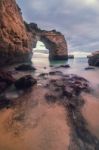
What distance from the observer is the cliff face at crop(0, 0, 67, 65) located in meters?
19.4

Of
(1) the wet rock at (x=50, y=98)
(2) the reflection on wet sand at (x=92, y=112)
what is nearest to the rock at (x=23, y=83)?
(1) the wet rock at (x=50, y=98)

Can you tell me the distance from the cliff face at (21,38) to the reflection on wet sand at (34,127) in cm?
873

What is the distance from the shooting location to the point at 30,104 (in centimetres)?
1070

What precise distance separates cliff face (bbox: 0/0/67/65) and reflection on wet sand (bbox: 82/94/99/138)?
854 cm

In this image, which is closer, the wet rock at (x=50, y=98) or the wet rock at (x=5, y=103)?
the wet rock at (x=5, y=103)

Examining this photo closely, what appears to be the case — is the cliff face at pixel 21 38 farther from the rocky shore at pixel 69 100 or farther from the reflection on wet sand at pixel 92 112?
the reflection on wet sand at pixel 92 112

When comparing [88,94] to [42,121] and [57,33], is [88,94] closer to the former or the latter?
[42,121]

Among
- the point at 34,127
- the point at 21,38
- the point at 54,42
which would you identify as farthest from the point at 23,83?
the point at 54,42

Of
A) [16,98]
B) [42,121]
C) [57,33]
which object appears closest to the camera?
[42,121]

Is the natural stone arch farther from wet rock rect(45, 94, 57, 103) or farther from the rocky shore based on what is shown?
wet rock rect(45, 94, 57, 103)

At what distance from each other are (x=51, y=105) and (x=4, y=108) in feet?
6.53

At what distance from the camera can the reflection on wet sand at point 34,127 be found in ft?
25.8

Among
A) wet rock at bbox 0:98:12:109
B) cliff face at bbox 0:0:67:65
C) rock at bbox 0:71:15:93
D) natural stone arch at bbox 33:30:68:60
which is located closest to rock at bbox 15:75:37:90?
rock at bbox 0:71:15:93

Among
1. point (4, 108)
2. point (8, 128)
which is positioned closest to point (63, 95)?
point (4, 108)
